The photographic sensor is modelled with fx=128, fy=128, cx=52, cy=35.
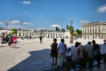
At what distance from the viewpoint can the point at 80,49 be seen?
5.85 metres

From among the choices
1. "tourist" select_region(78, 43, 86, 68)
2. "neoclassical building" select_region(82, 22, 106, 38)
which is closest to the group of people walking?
"tourist" select_region(78, 43, 86, 68)

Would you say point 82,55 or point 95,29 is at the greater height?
point 95,29

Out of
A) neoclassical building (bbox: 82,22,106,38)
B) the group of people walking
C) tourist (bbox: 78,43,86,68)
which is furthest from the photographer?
neoclassical building (bbox: 82,22,106,38)

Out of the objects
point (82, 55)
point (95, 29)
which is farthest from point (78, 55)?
point (95, 29)

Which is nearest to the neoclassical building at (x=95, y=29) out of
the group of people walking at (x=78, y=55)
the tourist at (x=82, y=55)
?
the group of people walking at (x=78, y=55)

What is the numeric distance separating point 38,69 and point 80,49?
6.98 ft

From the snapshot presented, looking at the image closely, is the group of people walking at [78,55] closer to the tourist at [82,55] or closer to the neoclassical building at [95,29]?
the tourist at [82,55]

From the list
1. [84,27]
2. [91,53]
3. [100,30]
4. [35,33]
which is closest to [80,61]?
[91,53]

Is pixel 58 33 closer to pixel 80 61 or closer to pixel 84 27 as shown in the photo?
pixel 84 27

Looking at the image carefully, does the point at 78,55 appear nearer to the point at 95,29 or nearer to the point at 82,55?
the point at 82,55

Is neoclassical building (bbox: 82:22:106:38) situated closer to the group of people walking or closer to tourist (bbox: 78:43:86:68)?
the group of people walking

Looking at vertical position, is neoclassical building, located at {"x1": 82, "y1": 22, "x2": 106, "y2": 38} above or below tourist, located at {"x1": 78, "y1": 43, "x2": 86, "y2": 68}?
above

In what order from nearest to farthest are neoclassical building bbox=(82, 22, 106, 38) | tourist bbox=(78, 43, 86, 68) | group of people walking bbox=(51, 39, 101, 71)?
1. group of people walking bbox=(51, 39, 101, 71)
2. tourist bbox=(78, 43, 86, 68)
3. neoclassical building bbox=(82, 22, 106, 38)

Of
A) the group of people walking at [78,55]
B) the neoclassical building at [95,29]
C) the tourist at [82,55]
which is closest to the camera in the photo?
the group of people walking at [78,55]
